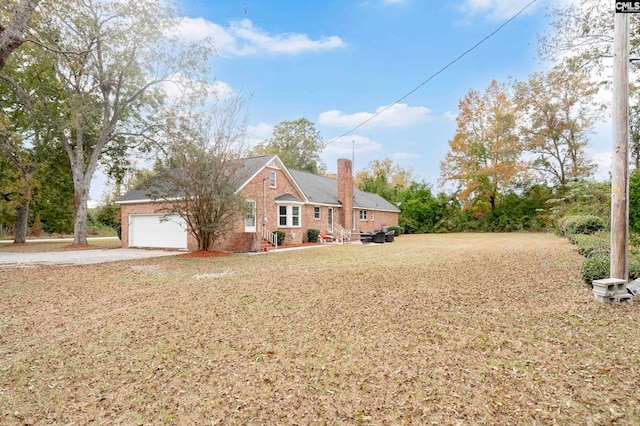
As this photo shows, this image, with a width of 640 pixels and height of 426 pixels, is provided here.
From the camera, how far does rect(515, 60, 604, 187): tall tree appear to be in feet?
88.3

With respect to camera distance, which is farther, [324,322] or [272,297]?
[272,297]

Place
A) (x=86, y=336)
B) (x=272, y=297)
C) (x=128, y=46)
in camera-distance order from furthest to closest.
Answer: (x=128, y=46) < (x=272, y=297) < (x=86, y=336)

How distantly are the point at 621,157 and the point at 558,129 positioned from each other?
26400mm

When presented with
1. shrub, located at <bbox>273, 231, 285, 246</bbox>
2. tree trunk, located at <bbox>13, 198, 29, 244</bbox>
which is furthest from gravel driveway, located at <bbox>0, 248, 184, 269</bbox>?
tree trunk, located at <bbox>13, 198, 29, 244</bbox>

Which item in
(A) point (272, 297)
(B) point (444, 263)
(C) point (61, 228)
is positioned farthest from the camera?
(C) point (61, 228)

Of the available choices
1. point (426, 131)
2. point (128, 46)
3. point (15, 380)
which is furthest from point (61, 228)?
point (15, 380)

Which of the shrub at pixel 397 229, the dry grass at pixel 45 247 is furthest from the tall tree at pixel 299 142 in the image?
the dry grass at pixel 45 247

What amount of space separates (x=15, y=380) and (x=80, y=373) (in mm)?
632

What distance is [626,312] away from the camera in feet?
17.1

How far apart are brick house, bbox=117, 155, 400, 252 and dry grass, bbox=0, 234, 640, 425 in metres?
9.07

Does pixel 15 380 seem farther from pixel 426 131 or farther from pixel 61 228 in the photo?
pixel 61 228

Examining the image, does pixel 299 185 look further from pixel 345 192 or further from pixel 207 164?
pixel 207 164

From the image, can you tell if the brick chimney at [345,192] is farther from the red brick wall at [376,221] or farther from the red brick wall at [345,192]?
the red brick wall at [376,221]

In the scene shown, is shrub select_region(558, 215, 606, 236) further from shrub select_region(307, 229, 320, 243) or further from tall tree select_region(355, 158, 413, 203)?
tall tree select_region(355, 158, 413, 203)
